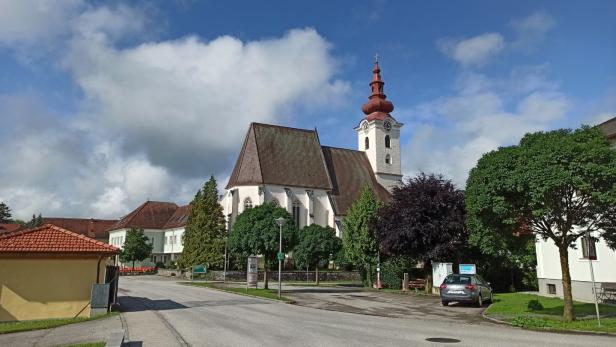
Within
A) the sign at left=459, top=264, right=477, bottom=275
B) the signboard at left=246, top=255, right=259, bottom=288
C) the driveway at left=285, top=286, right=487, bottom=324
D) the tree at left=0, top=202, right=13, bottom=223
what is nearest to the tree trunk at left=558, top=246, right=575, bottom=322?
the driveway at left=285, top=286, right=487, bottom=324

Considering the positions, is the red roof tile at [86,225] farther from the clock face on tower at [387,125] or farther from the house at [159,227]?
the clock face on tower at [387,125]

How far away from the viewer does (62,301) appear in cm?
1748

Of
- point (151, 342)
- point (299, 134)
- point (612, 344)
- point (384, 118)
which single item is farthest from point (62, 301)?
point (384, 118)

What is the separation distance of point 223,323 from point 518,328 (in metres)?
9.19

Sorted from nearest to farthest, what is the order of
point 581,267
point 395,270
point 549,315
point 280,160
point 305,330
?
point 305,330
point 549,315
point 581,267
point 395,270
point 280,160

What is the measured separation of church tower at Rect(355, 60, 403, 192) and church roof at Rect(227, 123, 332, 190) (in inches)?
387

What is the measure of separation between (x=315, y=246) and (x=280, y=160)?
2317 centimetres

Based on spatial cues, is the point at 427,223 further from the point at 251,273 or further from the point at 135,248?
the point at 135,248

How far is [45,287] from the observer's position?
682 inches

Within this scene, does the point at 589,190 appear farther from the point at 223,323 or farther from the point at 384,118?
the point at 384,118

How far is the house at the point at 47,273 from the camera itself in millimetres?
16859

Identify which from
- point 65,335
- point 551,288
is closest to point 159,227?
point 551,288

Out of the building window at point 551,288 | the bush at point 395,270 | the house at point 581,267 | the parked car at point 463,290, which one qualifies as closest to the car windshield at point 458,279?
the parked car at point 463,290

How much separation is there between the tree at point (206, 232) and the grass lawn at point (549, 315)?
35429 mm
